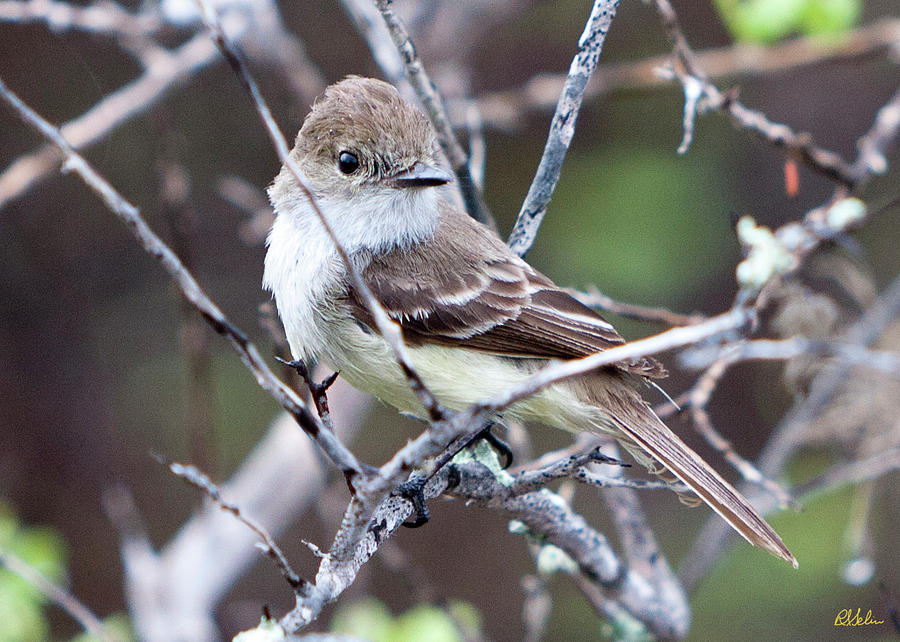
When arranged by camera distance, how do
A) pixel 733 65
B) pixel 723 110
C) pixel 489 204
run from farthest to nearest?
pixel 489 204
pixel 733 65
pixel 723 110

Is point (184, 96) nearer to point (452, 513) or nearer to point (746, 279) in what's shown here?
point (452, 513)

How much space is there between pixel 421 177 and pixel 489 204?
3.20 meters

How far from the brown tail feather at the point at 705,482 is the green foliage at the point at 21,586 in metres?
2.69

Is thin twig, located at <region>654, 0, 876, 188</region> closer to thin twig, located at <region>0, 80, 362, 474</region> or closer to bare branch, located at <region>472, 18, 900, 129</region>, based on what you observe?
bare branch, located at <region>472, 18, 900, 129</region>

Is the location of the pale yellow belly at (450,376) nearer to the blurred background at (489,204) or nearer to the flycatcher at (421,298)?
the flycatcher at (421,298)

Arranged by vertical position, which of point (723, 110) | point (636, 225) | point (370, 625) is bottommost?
point (370, 625)

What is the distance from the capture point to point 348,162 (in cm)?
316

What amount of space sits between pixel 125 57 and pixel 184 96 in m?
0.49

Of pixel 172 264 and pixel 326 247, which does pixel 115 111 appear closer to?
pixel 326 247

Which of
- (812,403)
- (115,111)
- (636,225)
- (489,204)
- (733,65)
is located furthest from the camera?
(489,204)

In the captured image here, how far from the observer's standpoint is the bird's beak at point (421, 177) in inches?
114

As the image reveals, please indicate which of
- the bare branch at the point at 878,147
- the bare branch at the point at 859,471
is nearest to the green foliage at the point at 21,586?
the bare branch at the point at 859,471

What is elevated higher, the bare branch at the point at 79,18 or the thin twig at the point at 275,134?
the bare branch at the point at 79,18

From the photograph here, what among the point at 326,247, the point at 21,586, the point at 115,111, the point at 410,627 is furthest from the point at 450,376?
the point at 21,586
